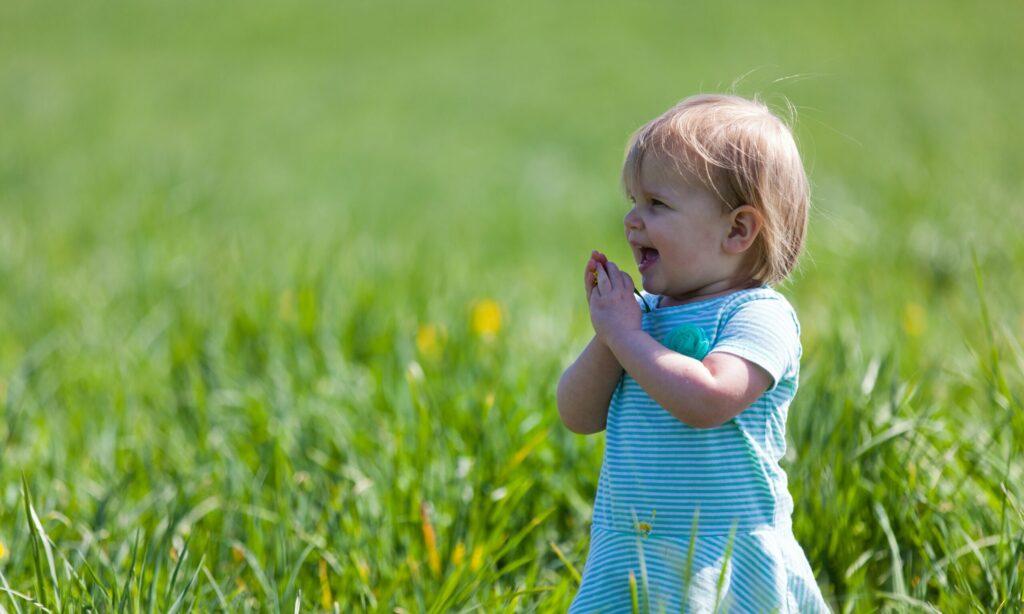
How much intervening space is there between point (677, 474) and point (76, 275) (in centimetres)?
344

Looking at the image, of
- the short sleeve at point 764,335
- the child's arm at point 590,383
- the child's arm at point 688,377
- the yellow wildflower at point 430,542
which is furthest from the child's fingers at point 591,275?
the yellow wildflower at point 430,542

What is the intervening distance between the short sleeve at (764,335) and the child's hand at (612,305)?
0.13 m

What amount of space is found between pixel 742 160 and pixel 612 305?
0.94ft

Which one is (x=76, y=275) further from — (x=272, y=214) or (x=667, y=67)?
(x=667, y=67)

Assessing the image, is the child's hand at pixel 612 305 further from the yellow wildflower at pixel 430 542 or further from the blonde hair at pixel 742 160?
the yellow wildflower at pixel 430 542

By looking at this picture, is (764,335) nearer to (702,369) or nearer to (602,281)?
(702,369)

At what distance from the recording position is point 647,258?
1659 millimetres

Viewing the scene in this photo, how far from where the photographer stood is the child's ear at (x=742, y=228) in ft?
5.22

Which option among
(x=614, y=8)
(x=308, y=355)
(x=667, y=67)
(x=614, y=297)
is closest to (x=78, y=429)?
(x=308, y=355)

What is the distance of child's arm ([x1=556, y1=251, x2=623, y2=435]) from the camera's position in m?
1.67

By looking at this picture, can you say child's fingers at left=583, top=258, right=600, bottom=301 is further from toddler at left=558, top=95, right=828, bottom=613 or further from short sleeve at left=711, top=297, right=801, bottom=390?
short sleeve at left=711, top=297, right=801, bottom=390

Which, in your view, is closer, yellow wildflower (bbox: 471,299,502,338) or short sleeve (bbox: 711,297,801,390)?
short sleeve (bbox: 711,297,801,390)

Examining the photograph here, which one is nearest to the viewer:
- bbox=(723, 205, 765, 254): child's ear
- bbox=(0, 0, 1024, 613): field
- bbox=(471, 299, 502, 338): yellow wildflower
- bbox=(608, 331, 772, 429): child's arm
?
bbox=(608, 331, 772, 429): child's arm

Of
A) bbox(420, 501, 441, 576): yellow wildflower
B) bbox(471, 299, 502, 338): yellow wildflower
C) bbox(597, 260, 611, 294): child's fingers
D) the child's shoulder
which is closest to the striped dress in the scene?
the child's shoulder
